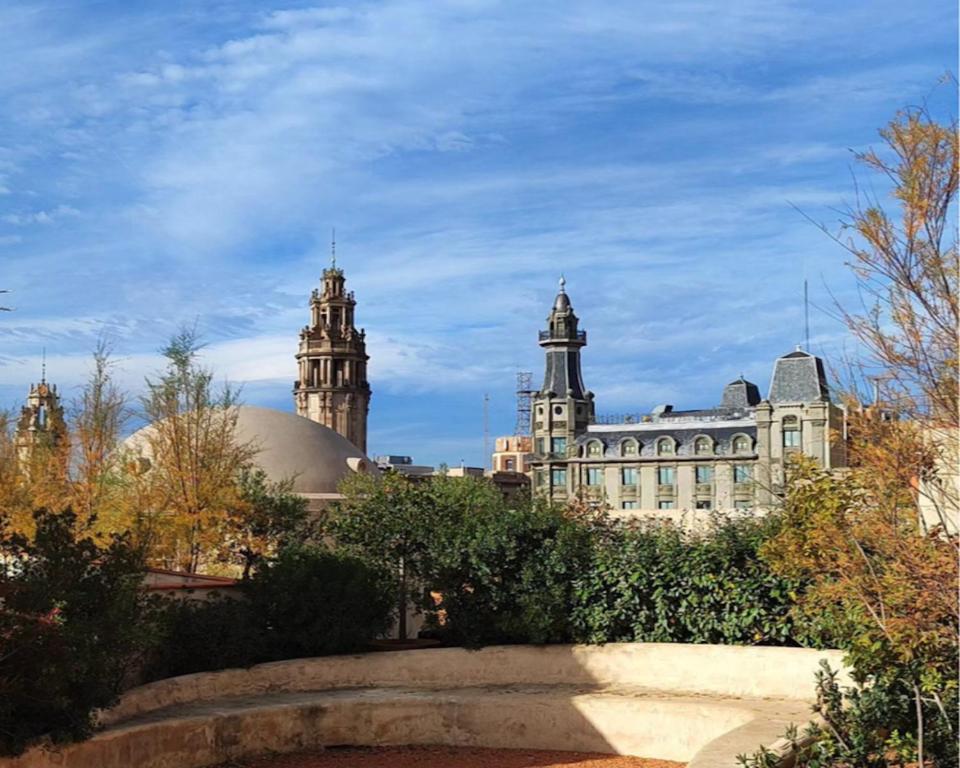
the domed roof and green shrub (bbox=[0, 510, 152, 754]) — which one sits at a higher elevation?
the domed roof

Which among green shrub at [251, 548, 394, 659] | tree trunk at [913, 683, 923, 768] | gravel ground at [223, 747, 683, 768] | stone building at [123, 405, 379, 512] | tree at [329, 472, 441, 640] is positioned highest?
stone building at [123, 405, 379, 512]

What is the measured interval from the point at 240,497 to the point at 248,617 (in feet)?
44.1

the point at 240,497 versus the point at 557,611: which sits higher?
the point at 240,497

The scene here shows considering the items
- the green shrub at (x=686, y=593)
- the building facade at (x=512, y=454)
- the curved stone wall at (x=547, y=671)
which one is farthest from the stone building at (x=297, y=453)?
the building facade at (x=512, y=454)

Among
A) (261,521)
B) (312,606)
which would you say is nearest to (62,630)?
(312,606)

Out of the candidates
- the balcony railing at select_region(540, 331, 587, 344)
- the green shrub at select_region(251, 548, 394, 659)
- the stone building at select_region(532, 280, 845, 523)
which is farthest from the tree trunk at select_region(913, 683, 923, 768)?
the balcony railing at select_region(540, 331, 587, 344)

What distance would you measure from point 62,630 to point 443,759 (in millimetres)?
5859

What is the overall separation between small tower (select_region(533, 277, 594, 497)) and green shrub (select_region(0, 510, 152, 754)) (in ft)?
288

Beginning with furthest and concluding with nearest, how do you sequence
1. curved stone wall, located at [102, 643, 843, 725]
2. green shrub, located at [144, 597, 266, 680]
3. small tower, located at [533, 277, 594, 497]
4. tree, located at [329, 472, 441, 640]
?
small tower, located at [533, 277, 594, 497] → tree, located at [329, 472, 441, 640] → green shrub, located at [144, 597, 266, 680] → curved stone wall, located at [102, 643, 843, 725]

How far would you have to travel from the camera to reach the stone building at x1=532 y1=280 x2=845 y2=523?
92.4 m

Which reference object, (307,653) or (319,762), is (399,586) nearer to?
(307,653)

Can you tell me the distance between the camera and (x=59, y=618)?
14523 millimetres

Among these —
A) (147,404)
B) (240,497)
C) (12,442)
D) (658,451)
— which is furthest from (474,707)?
(658,451)

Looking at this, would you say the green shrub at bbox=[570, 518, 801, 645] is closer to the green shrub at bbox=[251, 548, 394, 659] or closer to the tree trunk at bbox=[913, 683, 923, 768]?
the green shrub at bbox=[251, 548, 394, 659]
